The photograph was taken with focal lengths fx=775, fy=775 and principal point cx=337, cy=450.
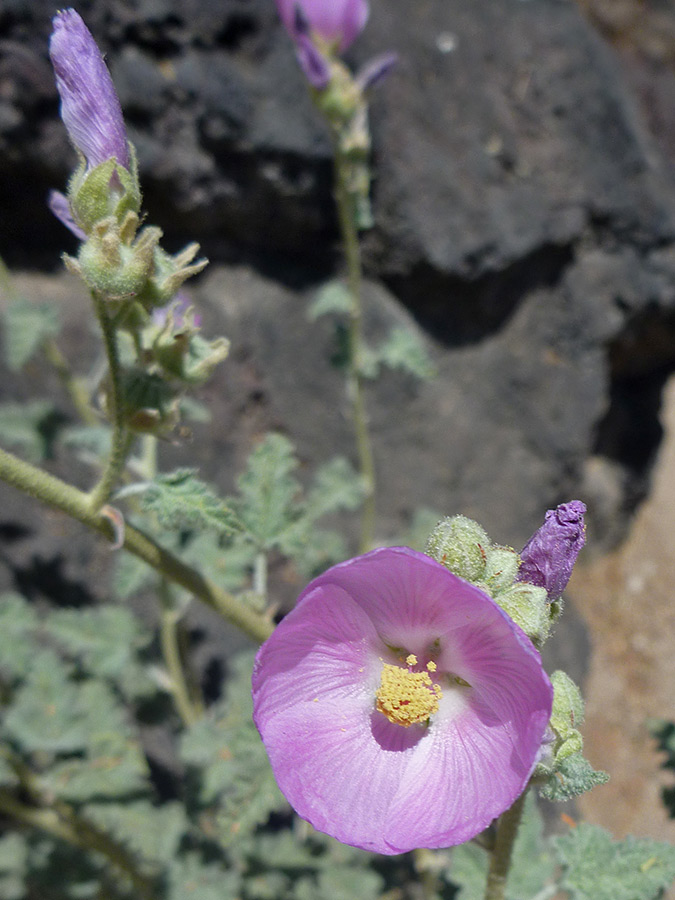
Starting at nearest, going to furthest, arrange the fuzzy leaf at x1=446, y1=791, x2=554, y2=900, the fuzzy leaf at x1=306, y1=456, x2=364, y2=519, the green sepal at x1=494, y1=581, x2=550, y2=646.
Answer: the green sepal at x1=494, y1=581, x2=550, y2=646
the fuzzy leaf at x1=446, y1=791, x2=554, y2=900
the fuzzy leaf at x1=306, y1=456, x2=364, y2=519

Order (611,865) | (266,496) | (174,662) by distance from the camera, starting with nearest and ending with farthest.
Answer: (611,865) → (266,496) → (174,662)

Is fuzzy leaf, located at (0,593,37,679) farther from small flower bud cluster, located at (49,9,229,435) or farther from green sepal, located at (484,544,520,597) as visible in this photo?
green sepal, located at (484,544,520,597)

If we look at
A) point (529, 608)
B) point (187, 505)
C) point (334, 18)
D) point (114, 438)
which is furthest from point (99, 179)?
point (334, 18)

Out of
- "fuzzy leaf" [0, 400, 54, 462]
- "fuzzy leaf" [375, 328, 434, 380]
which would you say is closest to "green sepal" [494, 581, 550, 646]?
"fuzzy leaf" [375, 328, 434, 380]

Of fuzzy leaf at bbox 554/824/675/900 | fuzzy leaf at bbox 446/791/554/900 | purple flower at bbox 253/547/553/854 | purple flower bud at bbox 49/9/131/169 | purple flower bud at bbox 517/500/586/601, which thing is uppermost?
purple flower bud at bbox 49/9/131/169

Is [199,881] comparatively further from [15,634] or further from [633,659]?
[633,659]

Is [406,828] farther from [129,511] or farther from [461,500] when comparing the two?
[461,500]
